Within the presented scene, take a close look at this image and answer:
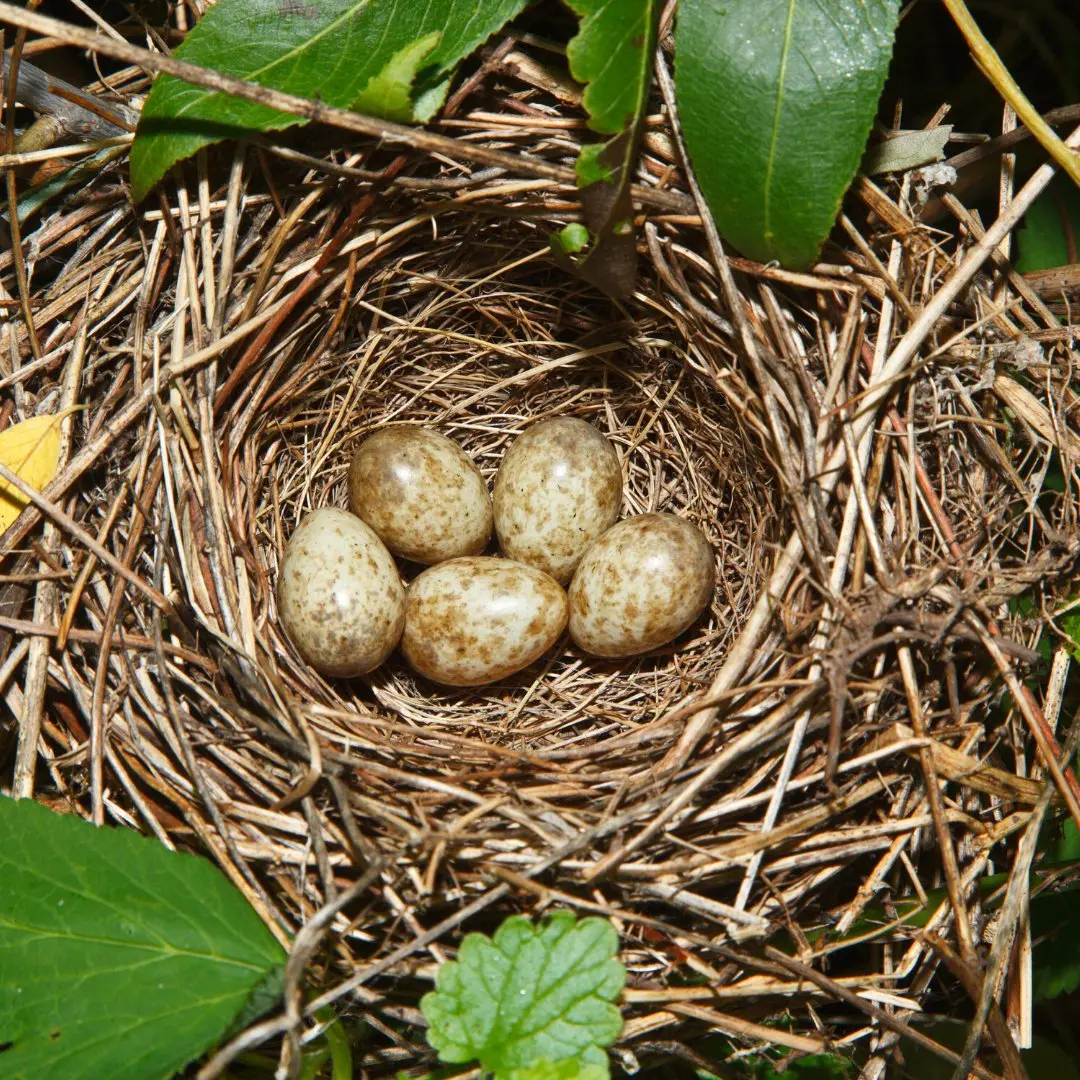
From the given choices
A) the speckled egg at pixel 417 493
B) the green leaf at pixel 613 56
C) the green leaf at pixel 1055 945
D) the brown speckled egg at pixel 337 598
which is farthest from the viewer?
the speckled egg at pixel 417 493

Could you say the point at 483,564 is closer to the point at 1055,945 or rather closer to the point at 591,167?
the point at 591,167

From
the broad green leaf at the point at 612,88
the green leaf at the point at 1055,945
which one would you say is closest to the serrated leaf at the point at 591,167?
the broad green leaf at the point at 612,88

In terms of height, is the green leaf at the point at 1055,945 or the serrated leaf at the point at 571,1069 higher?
the serrated leaf at the point at 571,1069

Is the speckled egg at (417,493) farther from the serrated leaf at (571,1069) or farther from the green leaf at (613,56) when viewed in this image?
the serrated leaf at (571,1069)

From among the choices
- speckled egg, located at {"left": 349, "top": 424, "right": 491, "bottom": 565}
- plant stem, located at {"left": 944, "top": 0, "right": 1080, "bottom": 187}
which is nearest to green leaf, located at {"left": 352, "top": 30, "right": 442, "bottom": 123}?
speckled egg, located at {"left": 349, "top": 424, "right": 491, "bottom": 565}

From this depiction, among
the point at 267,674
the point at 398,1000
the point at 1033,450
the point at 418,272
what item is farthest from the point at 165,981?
the point at 1033,450

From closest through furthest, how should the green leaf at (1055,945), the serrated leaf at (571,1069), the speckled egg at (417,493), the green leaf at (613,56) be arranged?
1. the serrated leaf at (571,1069)
2. the green leaf at (613,56)
3. the green leaf at (1055,945)
4. the speckled egg at (417,493)

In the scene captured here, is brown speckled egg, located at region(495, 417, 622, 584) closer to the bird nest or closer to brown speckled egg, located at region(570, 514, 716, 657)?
brown speckled egg, located at region(570, 514, 716, 657)
